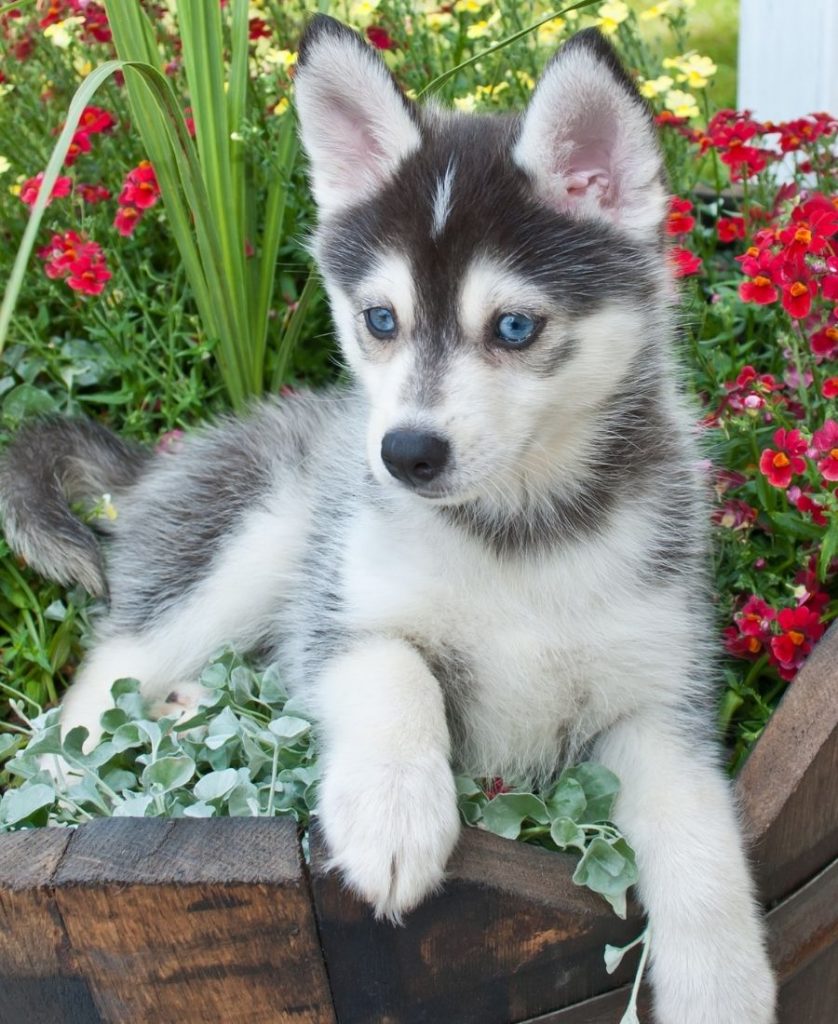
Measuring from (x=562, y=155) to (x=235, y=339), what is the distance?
4.73 ft

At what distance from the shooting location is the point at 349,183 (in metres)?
2.52

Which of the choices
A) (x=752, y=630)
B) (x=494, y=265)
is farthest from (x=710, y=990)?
(x=494, y=265)

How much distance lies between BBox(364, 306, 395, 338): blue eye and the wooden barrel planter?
92 centimetres

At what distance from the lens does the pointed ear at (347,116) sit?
88.7 inches

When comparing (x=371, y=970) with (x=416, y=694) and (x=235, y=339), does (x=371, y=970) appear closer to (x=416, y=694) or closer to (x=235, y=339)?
(x=416, y=694)

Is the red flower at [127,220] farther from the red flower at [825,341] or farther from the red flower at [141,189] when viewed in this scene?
the red flower at [825,341]

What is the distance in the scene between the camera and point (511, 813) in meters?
2.13

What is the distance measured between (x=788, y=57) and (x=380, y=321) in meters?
3.03

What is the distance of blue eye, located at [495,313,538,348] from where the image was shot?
2.14 m

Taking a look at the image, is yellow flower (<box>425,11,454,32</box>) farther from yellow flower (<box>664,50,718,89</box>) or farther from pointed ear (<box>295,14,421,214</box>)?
pointed ear (<box>295,14,421,214</box>)

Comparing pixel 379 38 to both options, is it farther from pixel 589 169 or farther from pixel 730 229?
pixel 589 169

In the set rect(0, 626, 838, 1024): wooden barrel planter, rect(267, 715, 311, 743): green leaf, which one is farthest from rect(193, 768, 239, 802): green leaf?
rect(0, 626, 838, 1024): wooden barrel planter

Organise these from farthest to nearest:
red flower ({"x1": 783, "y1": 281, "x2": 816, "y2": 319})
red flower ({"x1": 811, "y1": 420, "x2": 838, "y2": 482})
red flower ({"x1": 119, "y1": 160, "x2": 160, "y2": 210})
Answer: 1. red flower ({"x1": 119, "y1": 160, "x2": 160, "y2": 210})
2. red flower ({"x1": 783, "y1": 281, "x2": 816, "y2": 319})
3. red flower ({"x1": 811, "y1": 420, "x2": 838, "y2": 482})

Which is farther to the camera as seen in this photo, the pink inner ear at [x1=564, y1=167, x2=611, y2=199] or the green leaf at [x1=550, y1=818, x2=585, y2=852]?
the pink inner ear at [x1=564, y1=167, x2=611, y2=199]
